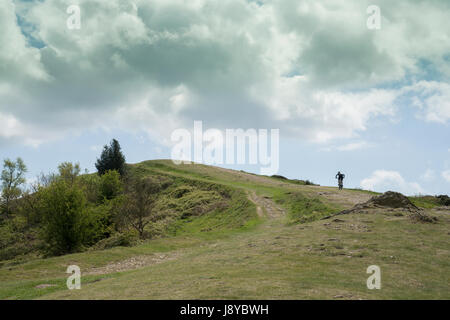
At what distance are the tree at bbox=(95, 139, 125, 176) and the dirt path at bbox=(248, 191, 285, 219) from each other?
107 feet

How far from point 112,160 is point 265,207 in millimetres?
39921

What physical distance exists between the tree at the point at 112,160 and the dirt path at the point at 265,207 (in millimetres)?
32529

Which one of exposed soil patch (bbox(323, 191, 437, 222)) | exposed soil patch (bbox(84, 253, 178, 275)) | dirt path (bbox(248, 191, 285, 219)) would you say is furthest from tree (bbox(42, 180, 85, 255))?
exposed soil patch (bbox(323, 191, 437, 222))

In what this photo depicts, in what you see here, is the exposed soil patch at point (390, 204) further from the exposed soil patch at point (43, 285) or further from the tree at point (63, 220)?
the tree at point (63, 220)

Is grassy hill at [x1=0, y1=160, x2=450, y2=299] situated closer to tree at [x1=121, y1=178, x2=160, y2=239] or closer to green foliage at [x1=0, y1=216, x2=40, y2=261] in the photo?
tree at [x1=121, y1=178, x2=160, y2=239]

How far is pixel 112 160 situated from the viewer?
67.6m

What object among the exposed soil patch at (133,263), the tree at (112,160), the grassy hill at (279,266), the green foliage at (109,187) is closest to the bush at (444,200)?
the grassy hill at (279,266)

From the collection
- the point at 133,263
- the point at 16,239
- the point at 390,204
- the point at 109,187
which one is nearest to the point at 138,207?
the point at 133,263

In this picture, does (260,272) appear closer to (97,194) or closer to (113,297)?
(113,297)

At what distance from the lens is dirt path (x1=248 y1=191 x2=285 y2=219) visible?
35.8m

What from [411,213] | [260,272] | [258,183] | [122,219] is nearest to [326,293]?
[260,272]

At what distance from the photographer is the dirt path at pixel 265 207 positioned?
118 feet

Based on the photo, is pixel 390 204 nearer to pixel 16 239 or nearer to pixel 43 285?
pixel 43 285

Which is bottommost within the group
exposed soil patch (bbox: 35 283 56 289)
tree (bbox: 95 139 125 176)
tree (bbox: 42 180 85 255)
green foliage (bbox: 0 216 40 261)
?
green foliage (bbox: 0 216 40 261)
